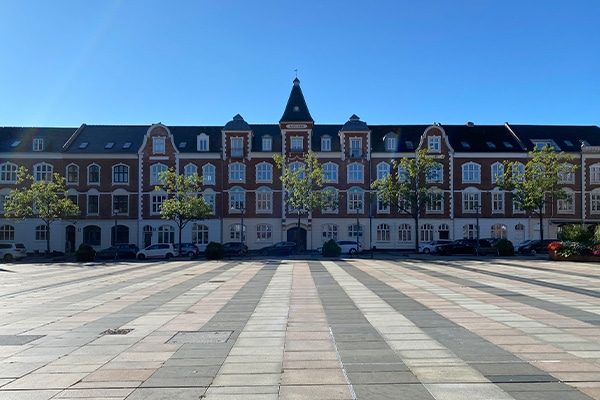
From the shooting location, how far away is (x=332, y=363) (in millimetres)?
7938

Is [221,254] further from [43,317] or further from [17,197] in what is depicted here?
[43,317]

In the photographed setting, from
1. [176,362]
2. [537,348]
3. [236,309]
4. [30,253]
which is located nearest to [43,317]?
[236,309]

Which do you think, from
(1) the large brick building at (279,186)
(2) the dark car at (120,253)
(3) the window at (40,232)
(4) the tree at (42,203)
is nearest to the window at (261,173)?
(1) the large brick building at (279,186)

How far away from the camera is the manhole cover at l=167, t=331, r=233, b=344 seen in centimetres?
973

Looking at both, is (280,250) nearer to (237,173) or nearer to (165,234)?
(237,173)

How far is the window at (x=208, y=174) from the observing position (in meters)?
60.2

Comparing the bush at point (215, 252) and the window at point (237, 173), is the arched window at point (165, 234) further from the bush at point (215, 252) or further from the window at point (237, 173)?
the bush at point (215, 252)

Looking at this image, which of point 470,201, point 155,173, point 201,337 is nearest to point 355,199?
point 470,201

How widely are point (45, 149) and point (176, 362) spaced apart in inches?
2320

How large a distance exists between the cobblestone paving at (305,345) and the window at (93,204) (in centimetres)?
4395

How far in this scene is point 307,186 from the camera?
52594 mm


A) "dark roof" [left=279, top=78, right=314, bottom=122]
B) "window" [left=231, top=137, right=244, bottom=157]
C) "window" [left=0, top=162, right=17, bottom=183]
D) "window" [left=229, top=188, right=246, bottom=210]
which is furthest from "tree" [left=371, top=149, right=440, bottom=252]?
"window" [left=0, top=162, right=17, bottom=183]

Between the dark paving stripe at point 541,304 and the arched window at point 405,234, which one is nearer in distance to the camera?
the dark paving stripe at point 541,304

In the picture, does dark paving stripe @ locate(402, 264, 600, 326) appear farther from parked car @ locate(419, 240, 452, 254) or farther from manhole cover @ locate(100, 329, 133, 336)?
parked car @ locate(419, 240, 452, 254)
